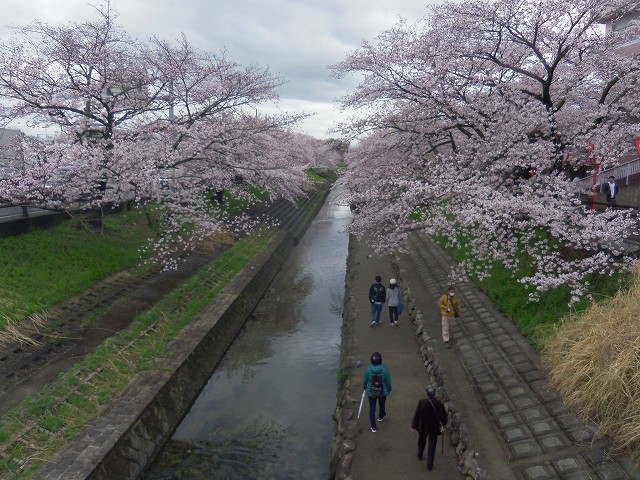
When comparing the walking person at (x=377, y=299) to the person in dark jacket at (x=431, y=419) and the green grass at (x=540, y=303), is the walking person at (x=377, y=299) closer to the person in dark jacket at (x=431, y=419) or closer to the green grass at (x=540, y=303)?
the green grass at (x=540, y=303)

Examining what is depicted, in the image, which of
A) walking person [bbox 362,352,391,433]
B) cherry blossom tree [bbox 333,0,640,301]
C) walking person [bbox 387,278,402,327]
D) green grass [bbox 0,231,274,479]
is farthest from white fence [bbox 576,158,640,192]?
green grass [bbox 0,231,274,479]

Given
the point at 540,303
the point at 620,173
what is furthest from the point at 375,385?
the point at 620,173

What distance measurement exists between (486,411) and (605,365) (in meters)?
2.31

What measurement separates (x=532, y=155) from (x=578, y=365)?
233 inches

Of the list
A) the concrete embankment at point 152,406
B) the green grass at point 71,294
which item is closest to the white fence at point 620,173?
the concrete embankment at point 152,406

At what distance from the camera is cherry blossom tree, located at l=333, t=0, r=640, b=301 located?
403 inches

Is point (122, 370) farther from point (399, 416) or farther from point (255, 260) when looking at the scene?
point (255, 260)

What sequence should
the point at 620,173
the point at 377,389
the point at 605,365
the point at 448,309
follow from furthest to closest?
the point at 620,173
the point at 448,309
the point at 377,389
the point at 605,365

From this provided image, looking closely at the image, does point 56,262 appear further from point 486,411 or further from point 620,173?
point 620,173

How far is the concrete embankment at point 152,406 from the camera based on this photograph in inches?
289

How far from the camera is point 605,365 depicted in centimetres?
709

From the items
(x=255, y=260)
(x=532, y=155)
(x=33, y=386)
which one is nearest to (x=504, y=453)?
(x=532, y=155)

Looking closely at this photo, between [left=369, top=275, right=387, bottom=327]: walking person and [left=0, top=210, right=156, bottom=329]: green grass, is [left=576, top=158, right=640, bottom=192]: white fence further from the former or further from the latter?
[left=0, top=210, right=156, bottom=329]: green grass

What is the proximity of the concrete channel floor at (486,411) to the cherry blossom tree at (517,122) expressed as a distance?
1651mm
